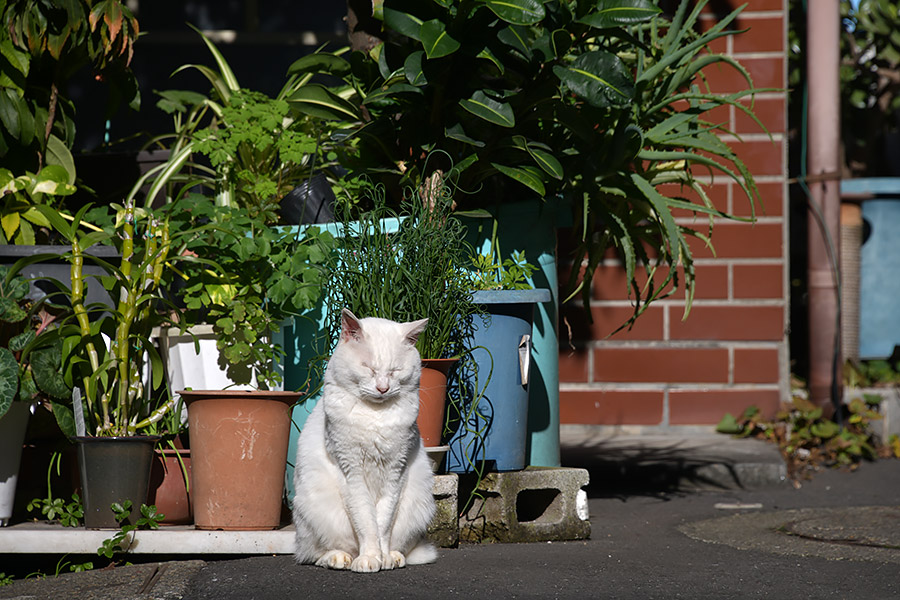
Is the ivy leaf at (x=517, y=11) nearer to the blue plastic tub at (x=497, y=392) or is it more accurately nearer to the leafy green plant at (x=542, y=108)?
the leafy green plant at (x=542, y=108)

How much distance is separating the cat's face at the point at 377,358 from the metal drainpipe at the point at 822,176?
3.62m

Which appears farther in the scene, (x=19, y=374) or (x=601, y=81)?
A: (x=601, y=81)

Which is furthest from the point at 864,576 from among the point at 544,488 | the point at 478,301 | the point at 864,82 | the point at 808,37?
the point at 864,82

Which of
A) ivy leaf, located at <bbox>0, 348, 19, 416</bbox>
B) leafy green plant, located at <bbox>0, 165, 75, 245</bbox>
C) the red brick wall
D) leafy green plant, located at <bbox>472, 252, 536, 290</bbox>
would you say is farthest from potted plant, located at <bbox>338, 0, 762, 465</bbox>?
the red brick wall

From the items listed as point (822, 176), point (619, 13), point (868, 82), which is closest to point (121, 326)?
point (619, 13)

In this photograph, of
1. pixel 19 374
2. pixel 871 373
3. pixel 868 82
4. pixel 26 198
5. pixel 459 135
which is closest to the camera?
pixel 19 374

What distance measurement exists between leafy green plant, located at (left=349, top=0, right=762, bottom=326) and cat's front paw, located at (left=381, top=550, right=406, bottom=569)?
3.98ft

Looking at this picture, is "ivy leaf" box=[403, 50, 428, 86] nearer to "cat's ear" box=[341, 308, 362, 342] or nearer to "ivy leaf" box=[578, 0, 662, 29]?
"ivy leaf" box=[578, 0, 662, 29]

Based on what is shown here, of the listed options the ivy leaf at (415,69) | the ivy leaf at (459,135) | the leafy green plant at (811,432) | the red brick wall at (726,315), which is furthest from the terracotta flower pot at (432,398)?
the leafy green plant at (811,432)

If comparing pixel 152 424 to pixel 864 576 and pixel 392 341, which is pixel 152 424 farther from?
pixel 864 576

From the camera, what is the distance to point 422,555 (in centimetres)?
259

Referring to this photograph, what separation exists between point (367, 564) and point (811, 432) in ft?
11.4

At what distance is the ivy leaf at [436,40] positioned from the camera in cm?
278

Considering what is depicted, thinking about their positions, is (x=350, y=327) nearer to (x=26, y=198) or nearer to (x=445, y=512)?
(x=445, y=512)
